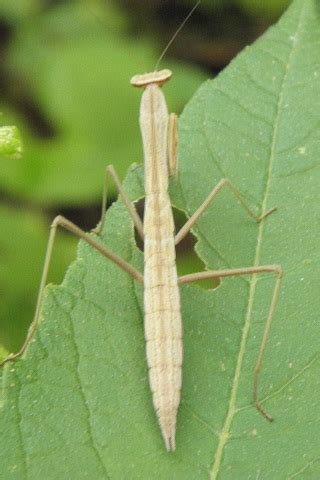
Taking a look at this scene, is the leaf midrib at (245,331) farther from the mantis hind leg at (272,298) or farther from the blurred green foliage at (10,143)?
the blurred green foliage at (10,143)

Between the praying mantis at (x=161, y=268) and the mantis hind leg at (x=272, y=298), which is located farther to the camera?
the praying mantis at (x=161, y=268)

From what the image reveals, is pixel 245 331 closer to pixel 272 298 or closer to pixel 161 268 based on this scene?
pixel 272 298

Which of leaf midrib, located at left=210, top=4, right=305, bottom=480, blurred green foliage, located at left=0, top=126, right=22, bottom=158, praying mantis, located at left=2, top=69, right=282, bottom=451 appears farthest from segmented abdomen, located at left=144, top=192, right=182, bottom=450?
blurred green foliage, located at left=0, top=126, right=22, bottom=158

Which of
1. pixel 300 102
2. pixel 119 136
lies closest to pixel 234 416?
pixel 300 102

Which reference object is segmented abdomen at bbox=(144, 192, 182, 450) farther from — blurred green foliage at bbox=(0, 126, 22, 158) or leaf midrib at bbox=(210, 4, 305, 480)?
blurred green foliage at bbox=(0, 126, 22, 158)

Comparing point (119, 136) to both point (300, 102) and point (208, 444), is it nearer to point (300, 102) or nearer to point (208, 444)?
point (300, 102)

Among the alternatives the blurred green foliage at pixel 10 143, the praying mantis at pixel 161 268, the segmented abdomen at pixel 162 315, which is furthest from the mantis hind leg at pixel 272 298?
the blurred green foliage at pixel 10 143

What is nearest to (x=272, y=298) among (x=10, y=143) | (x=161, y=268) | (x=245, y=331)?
(x=245, y=331)
